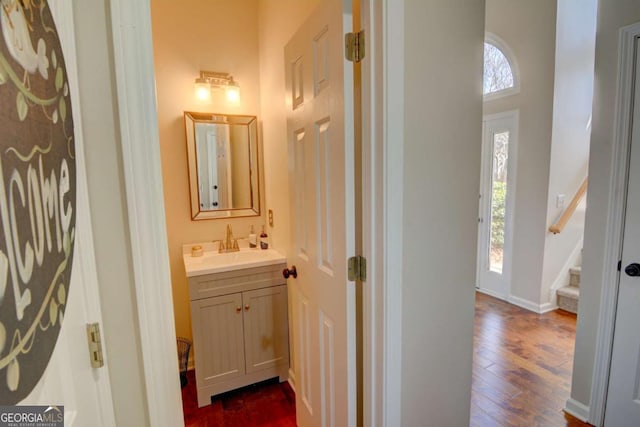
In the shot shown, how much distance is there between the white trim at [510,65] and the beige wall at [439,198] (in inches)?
105

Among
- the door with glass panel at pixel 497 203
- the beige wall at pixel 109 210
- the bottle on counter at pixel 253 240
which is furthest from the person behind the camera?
the door with glass panel at pixel 497 203

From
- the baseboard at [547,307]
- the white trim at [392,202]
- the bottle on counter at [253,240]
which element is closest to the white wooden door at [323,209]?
the white trim at [392,202]

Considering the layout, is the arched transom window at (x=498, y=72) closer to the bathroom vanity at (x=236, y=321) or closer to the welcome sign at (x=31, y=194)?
the bathroom vanity at (x=236, y=321)

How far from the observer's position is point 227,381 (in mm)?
2031

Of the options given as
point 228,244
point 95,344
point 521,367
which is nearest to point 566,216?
point 521,367

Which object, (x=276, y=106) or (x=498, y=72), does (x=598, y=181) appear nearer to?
A: (x=276, y=106)

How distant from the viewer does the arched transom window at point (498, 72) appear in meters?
3.35

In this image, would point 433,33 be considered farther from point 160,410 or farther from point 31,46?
point 160,410

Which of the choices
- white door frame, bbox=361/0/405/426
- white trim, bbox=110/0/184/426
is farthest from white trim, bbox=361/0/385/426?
white trim, bbox=110/0/184/426

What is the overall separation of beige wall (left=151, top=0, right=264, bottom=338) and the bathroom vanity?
0.96ft

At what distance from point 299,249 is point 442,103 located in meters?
0.95

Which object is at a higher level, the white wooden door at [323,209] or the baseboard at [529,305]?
Answer: the white wooden door at [323,209]

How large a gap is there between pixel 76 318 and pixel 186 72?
2.08 metres

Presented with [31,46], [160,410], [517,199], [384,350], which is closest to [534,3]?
[517,199]
